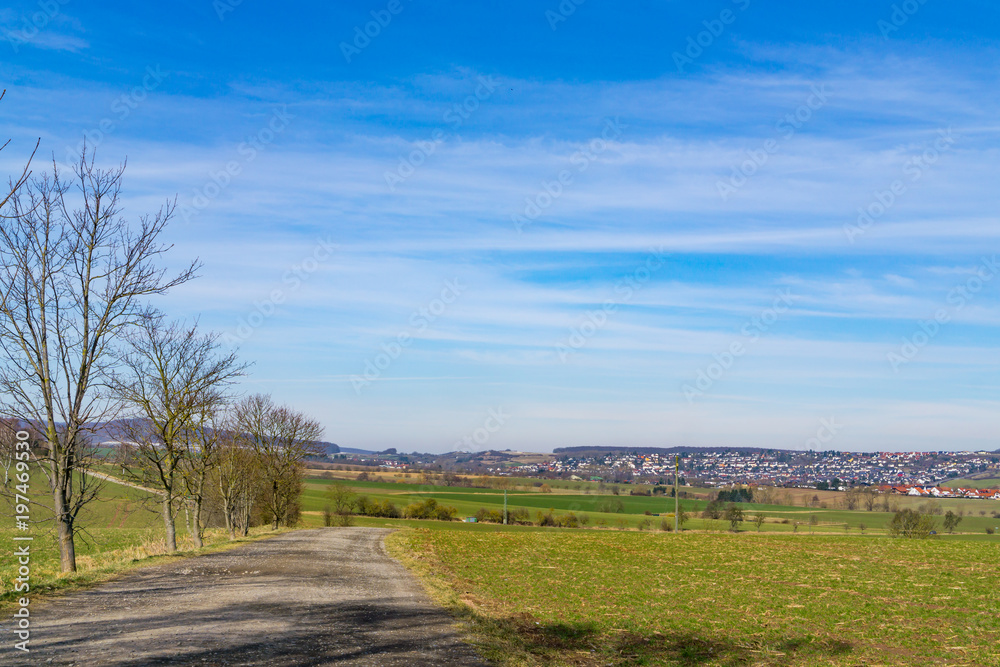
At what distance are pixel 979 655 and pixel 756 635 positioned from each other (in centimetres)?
365

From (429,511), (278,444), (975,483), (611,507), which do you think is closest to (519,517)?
(429,511)

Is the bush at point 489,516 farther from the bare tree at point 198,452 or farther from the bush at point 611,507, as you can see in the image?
the bare tree at point 198,452

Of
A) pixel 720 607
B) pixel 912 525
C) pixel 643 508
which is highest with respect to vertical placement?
pixel 720 607

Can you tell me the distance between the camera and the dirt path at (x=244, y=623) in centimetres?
827

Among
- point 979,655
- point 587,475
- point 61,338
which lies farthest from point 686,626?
point 587,475

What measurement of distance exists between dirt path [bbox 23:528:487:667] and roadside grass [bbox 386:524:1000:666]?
39.2 inches

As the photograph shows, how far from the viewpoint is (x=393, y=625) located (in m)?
11.1

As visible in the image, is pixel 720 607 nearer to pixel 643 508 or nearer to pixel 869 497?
pixel 643 508

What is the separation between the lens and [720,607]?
1647 cm

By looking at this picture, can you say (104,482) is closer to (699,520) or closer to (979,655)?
(979,655)

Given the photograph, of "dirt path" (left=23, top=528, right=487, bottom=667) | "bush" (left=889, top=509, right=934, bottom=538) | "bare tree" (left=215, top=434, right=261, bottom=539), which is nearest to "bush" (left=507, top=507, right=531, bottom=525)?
"bush" (left=889, top=509, right=934, bottom=538)

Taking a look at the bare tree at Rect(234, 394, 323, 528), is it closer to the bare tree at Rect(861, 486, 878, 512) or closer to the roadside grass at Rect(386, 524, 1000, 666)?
the roadside grass at Rect(386, 524, 1000, 666)

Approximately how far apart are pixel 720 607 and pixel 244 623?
36.9 ft

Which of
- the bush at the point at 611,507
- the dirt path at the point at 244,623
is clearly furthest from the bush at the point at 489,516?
the dirt path at the point at 244,623
